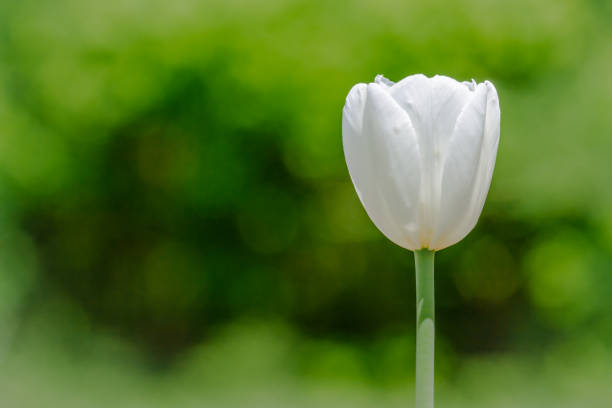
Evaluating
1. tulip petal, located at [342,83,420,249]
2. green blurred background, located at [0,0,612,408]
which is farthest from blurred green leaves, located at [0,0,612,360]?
tulip petal, located at [342,83,420,249]

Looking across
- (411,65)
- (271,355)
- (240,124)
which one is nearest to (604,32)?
(411,65)

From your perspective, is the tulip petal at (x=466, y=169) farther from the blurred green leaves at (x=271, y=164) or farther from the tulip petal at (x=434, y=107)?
the blurred green leaves at (x=271, y=164)

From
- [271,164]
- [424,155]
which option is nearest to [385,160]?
[424,155]

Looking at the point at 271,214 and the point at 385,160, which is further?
the point at 271,214

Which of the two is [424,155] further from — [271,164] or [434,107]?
[271,164]

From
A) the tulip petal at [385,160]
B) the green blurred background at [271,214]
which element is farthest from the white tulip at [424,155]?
the green blurred background at [271,214]
